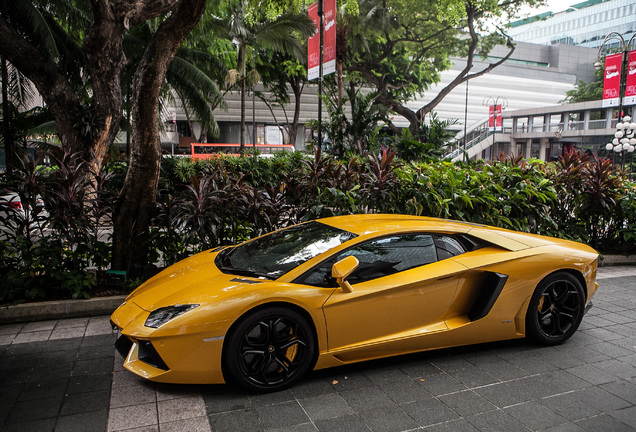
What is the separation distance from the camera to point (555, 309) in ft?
14.4

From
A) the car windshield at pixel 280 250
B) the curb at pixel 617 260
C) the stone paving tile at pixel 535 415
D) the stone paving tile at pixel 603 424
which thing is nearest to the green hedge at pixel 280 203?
the curb at pixel 617 260

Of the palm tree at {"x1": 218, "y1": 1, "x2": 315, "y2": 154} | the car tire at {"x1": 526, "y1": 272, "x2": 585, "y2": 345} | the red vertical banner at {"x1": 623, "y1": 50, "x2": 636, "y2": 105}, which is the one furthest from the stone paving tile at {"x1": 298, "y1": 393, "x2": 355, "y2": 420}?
the red vertical banner at {"x1": 623, "y1": 50, "x2": 636, "y2": 105}

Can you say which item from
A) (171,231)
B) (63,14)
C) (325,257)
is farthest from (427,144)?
(63,14)

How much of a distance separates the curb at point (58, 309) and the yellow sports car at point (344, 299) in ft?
4.56

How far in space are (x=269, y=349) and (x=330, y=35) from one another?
9.59 meters

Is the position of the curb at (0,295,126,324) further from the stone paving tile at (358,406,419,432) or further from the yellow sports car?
the stone paving tile at (358,406,419,432)

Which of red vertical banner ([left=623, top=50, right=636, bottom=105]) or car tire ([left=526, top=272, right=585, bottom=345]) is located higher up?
red vertical banner ([left=623, top=50, right=636, bottom=105])

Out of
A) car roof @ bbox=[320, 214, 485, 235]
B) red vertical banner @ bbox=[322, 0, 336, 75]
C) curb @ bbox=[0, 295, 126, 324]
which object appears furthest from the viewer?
red vertical banner @ bbox=[322, 0, 336, 75]

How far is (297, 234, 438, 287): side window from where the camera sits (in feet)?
12.0

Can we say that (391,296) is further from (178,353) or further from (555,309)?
(555,309)

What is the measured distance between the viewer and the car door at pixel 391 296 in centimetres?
359

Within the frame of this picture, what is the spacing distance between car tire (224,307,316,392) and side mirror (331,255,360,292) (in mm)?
384

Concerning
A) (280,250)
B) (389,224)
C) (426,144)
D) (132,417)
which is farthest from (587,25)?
(132,417)

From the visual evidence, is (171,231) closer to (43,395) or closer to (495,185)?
(43,395)
